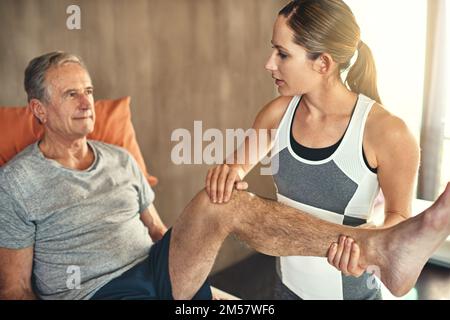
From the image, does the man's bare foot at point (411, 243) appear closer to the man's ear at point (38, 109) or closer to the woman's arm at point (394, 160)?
the woman's arm at point (394, 160)

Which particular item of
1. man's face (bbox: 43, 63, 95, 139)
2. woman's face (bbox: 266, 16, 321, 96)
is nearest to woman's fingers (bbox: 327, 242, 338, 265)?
woman's face (bbox: 266, 16, 321, 96)

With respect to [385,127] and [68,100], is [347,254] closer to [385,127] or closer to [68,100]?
[385,127]

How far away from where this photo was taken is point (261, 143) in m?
0.88

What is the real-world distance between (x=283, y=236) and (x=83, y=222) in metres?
0.45

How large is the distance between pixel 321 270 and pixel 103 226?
1.51 feet

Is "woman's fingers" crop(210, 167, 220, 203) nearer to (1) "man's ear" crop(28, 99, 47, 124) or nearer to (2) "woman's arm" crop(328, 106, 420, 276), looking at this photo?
(2) "woman's arm" crop(328, 106, 420, 276)

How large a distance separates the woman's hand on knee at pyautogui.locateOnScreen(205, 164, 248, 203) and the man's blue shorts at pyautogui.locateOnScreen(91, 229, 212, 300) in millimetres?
188

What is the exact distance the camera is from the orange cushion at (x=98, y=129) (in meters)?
0.99

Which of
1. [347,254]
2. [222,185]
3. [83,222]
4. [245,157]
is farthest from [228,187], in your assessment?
[83,222]

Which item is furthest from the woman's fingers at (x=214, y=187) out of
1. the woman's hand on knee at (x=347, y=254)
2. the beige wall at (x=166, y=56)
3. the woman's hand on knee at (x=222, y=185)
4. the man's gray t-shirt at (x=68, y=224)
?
the man's gray t-shirt at (x=68, y=224)

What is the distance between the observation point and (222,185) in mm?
786

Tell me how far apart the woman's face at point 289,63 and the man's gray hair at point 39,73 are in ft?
1.53

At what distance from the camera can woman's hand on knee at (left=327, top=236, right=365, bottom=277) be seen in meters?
0.71
